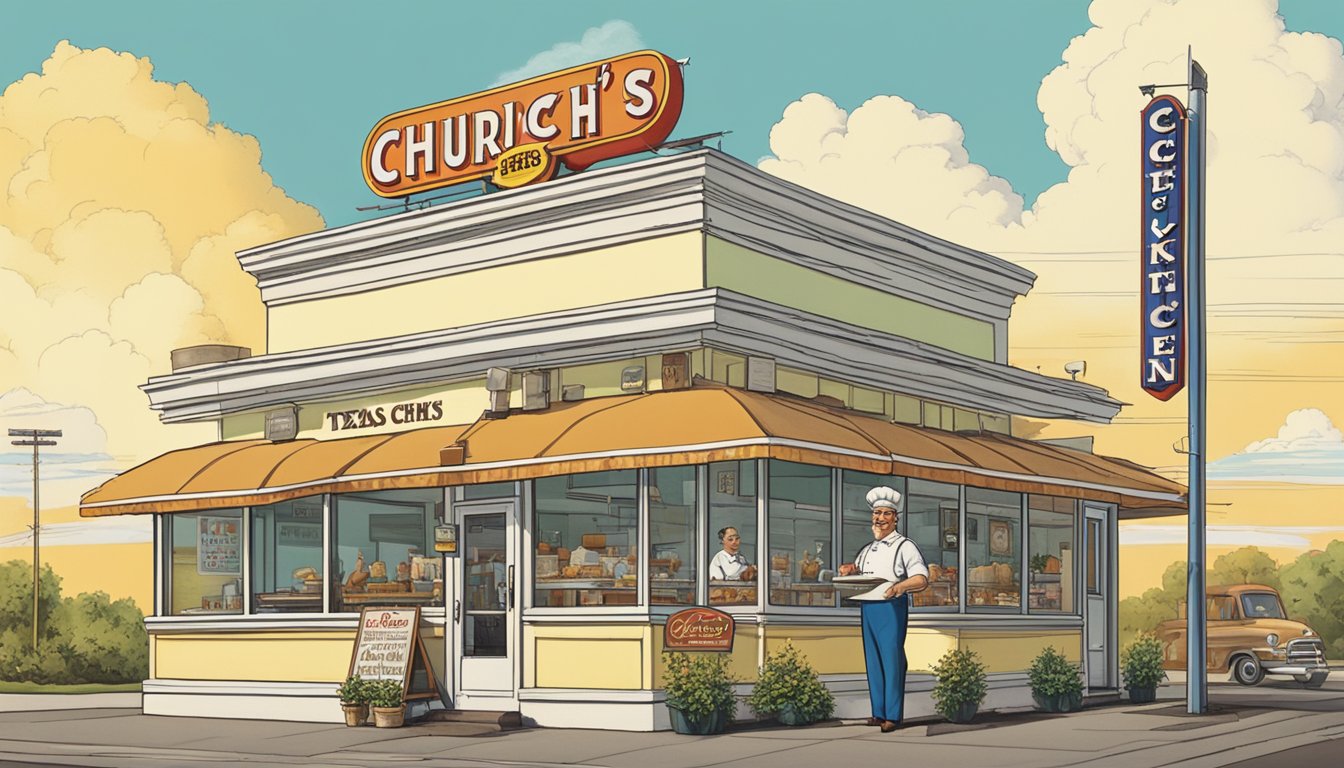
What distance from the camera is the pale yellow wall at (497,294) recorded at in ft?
71.8

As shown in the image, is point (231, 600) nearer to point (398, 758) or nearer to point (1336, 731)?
point (398, 758)

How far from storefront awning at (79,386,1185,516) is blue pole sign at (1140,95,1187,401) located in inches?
87.2

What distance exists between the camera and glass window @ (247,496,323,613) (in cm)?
2422

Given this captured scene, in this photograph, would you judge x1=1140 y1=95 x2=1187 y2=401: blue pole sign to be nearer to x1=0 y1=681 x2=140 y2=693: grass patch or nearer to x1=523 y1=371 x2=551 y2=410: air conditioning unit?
x1=523 y1=371 x2=551 y2=410: air conditioning unit

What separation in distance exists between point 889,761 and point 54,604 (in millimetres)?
54723

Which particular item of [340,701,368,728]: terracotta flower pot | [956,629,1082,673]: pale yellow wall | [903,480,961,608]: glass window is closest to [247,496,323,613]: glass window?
[340,701,368,728]: terracotta flower pot

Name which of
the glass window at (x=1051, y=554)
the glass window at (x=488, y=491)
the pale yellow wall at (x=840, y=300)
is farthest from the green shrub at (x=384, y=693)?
the glass window at (x=1051, y=554)

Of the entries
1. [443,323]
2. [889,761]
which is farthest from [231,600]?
[889,761]

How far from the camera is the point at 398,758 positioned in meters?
17.5

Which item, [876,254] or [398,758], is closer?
[398,758]

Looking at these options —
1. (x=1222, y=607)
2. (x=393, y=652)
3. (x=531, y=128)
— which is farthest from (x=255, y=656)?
(x=1222, y=607)

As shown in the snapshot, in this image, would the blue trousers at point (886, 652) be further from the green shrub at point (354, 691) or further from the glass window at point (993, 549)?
the green shrub at point (354, 691)

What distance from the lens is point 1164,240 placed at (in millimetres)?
22219

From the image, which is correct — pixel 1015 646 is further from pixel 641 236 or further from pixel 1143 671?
pixel 641 236
